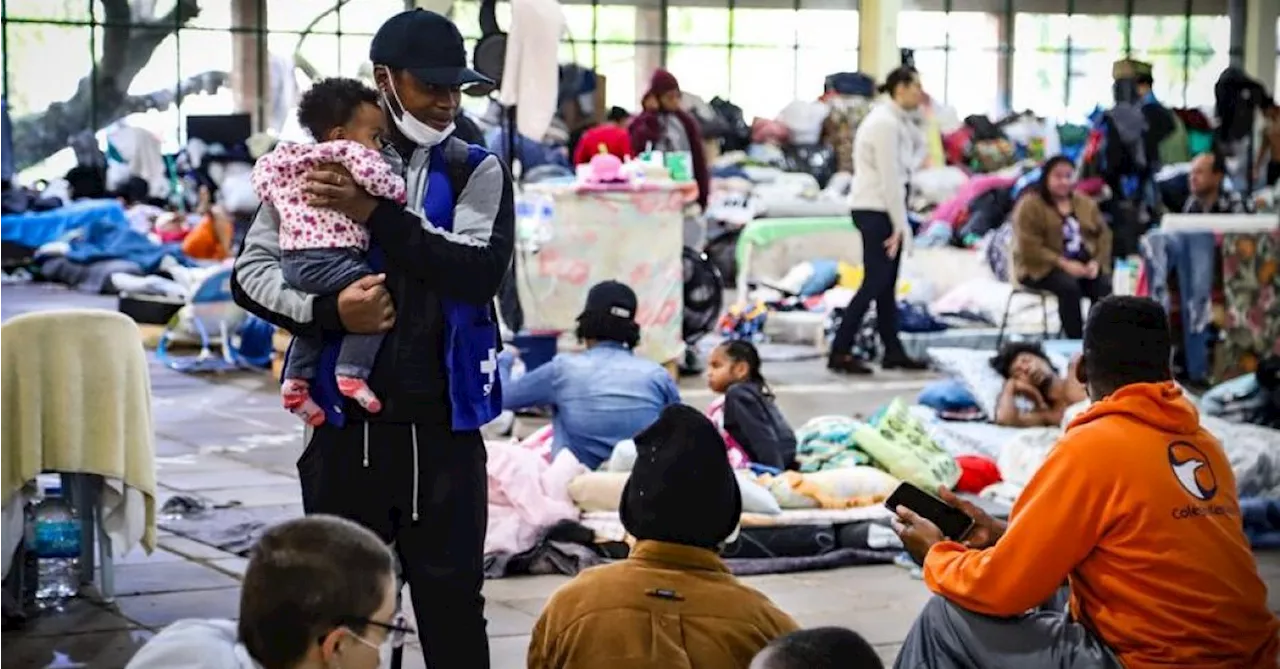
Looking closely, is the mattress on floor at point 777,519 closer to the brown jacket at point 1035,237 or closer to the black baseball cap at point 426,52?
the black baseball cap at point 426,52

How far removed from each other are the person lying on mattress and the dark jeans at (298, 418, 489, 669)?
5809 mm

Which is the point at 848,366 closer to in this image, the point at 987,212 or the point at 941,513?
the point at 987,212

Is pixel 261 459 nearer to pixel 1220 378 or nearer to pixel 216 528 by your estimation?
pixel 216 528

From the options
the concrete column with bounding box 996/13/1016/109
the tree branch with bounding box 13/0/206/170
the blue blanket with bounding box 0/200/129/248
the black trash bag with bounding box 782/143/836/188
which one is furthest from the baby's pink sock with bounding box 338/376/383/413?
the concrete column with bounding box 996/13/1016/109

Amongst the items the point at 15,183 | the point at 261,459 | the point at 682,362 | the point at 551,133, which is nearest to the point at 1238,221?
the point at 682,362

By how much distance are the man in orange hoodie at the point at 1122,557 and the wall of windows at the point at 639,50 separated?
21.7m

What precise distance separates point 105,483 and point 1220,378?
7.12 meters

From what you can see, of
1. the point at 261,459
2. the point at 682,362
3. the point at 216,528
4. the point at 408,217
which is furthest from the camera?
the point at 682,362

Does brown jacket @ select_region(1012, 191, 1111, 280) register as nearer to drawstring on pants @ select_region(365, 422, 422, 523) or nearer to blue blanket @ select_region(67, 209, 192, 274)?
drawstring on pants @ select_region(365, 422, 422, 523)

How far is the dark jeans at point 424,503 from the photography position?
13.7 feet

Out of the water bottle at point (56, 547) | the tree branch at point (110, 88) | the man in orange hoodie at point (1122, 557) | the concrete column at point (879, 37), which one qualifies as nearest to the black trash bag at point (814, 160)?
the concrete column at point (879, 37)

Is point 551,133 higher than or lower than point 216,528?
higher

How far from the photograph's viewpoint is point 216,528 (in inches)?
307

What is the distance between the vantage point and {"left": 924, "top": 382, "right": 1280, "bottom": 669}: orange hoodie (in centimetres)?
406
